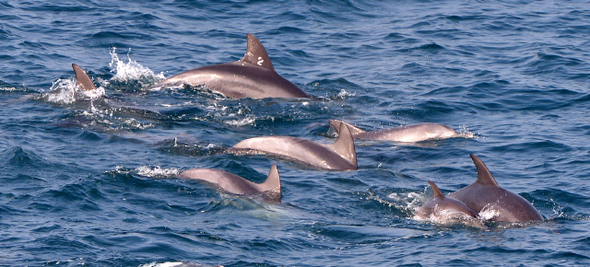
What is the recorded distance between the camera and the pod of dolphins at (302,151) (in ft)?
40.9

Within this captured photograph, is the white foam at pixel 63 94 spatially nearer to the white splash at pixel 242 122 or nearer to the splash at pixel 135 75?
the splash at pixel 135 75

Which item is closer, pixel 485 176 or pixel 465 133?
pixel 485 176

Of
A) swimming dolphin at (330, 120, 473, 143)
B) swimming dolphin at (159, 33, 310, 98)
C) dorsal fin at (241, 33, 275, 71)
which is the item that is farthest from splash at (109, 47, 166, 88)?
swimming dolphin at (330, 120, 473, 143)

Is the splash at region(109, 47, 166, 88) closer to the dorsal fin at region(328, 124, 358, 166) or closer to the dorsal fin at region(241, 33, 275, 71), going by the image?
the dorsal fin at region(241, 33, 275, 71)

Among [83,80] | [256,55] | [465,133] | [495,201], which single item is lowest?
[465,133]

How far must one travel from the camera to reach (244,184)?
12984mm

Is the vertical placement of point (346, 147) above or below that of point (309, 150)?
above

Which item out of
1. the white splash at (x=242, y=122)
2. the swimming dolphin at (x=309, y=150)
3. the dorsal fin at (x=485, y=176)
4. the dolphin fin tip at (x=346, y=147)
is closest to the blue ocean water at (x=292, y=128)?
the white splash at (x=242, y=122)

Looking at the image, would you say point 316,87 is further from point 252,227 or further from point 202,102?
point 252,227

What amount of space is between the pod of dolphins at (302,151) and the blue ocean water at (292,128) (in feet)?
0.98

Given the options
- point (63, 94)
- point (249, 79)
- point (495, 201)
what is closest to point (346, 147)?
point (495, 201)

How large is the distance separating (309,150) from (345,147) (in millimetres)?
697

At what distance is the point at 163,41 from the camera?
1029 inches

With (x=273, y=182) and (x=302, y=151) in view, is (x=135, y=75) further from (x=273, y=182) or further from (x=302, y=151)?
(x=273, y=182)
